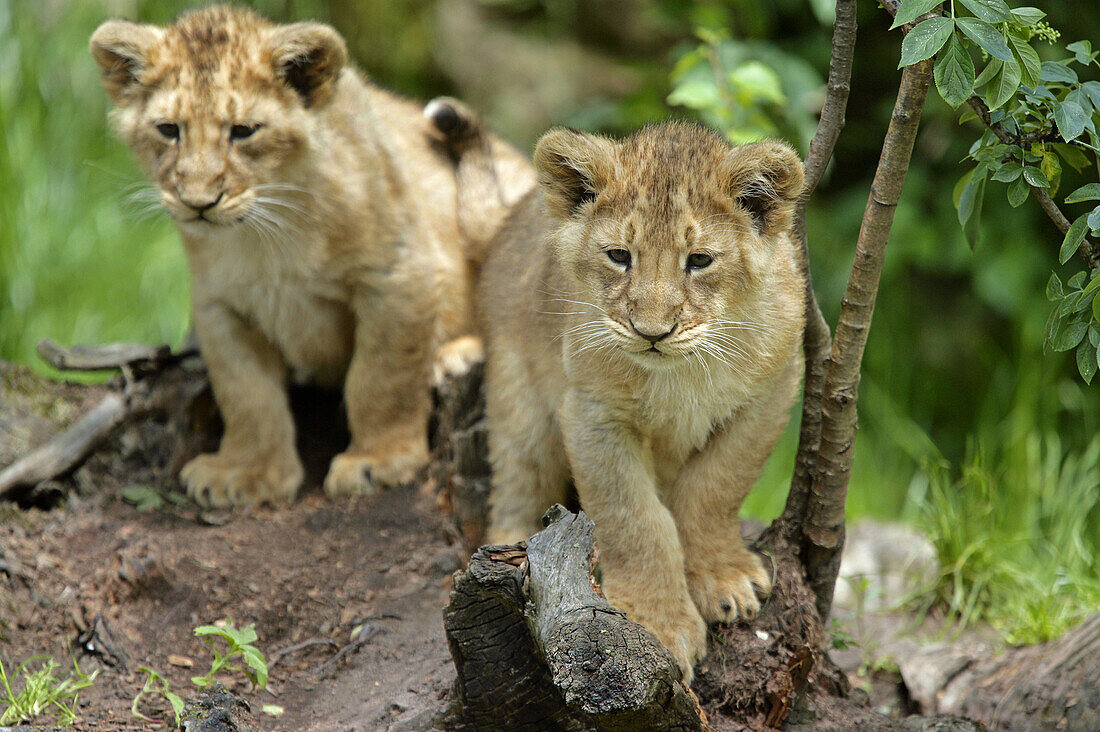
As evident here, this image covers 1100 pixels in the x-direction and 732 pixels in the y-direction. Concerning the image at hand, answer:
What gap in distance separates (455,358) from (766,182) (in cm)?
235

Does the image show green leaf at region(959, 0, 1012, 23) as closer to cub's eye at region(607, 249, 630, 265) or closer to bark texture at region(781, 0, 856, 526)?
Answer: bark texture at region(781, 0, 856, 526)

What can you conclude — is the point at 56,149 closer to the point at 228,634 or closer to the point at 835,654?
the point at 228,634

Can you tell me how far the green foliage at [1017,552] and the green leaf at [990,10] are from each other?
2.78 metres

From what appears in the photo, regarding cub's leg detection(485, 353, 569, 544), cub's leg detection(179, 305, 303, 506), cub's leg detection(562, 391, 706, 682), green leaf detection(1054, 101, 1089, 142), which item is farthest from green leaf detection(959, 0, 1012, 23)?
cub's leg detection(179, 305, 303, 506)

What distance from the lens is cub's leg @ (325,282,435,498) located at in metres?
5.10

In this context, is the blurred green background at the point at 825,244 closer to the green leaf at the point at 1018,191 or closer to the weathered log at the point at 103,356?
the weathered log at the point at 103,356

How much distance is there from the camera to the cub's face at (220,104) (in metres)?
4.48

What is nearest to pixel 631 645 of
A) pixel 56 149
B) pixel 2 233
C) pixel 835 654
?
pixel 835 654

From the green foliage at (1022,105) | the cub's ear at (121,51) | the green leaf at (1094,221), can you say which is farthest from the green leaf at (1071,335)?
the cub's ear at (121,51)

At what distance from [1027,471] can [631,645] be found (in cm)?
443

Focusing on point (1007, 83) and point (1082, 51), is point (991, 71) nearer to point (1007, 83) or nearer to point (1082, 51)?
point (1007, 83)

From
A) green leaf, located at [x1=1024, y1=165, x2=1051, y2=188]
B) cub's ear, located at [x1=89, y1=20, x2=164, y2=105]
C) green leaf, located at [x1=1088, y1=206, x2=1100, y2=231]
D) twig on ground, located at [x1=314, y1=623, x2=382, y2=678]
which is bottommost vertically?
twig on ground, located at [x1=314, y1=623, x2=382, y2=678]

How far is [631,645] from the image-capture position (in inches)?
99.7

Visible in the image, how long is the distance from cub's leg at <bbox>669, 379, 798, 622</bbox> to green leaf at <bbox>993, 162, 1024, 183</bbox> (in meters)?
1.02
